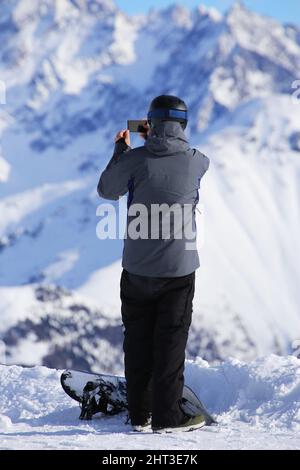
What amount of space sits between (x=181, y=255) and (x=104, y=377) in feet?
8.21

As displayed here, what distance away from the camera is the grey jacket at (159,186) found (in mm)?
7547

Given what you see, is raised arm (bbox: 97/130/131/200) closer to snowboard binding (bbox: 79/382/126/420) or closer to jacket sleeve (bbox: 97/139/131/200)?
jacket sleeve (bbox: 97/139/131/200)

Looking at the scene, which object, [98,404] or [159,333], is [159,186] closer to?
[159,333]

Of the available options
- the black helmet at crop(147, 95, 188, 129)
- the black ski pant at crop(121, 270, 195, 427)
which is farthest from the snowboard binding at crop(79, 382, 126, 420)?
the black helmet at crop(147, 95, 188, 129)

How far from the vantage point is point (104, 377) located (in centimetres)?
941

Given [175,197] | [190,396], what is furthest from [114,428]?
[175,197]

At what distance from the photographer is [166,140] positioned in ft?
25.2

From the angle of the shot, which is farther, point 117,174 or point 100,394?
point 100,394

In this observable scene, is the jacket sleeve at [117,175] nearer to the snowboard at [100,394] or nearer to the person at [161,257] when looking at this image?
the person at [161,257]

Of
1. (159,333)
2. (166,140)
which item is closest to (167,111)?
(166,140)

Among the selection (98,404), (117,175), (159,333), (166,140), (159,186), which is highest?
(166,140)

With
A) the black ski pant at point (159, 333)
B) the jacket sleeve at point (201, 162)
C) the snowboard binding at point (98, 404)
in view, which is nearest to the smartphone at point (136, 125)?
the jacket sleeve at point (201, 162)

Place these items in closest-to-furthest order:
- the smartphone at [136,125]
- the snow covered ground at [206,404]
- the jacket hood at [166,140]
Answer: the snow covered ground at [206,404] < the jacket hood at [166,140] < the smartphone at [136,125]

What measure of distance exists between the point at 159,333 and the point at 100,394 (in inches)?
69.1
